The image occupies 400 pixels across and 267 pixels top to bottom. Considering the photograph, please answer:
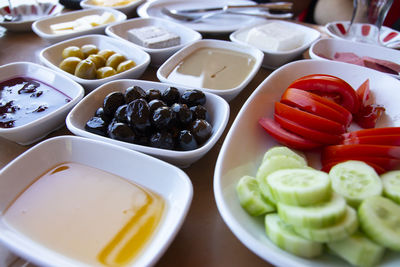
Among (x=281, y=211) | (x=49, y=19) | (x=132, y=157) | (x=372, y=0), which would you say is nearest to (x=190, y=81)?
(x=132, y=157)

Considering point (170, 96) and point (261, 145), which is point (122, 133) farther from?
point (261, 145)

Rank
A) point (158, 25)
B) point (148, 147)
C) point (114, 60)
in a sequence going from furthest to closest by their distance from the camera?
point (158, 25) < point (114, 60) < point (148, 147)

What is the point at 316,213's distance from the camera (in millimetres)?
553

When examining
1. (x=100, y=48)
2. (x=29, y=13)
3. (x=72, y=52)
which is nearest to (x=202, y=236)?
(x=72, y=52)

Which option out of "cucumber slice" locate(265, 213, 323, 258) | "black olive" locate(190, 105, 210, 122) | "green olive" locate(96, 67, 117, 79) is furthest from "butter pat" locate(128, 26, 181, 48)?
"cucumber slice" locate(265, 213, 323, 258)

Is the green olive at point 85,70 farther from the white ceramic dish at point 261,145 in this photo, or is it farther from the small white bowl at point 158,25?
the white ceramic dish at point 261,145

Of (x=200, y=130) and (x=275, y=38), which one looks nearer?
(x=200, y=130)

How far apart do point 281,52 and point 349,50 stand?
375mm

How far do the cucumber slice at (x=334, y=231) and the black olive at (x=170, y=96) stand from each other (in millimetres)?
609

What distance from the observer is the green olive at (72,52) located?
1356 millimetres

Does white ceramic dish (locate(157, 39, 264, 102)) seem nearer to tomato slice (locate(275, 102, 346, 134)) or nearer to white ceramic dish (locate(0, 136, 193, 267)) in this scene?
tomato slice (locate(275, 102, 346, 134))

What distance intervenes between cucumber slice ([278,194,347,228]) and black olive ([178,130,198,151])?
34 cm

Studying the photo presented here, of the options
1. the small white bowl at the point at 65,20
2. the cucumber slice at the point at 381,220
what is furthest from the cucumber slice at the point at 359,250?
the small white bowl at the point at 65,20

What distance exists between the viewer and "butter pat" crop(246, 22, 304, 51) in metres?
1.45
